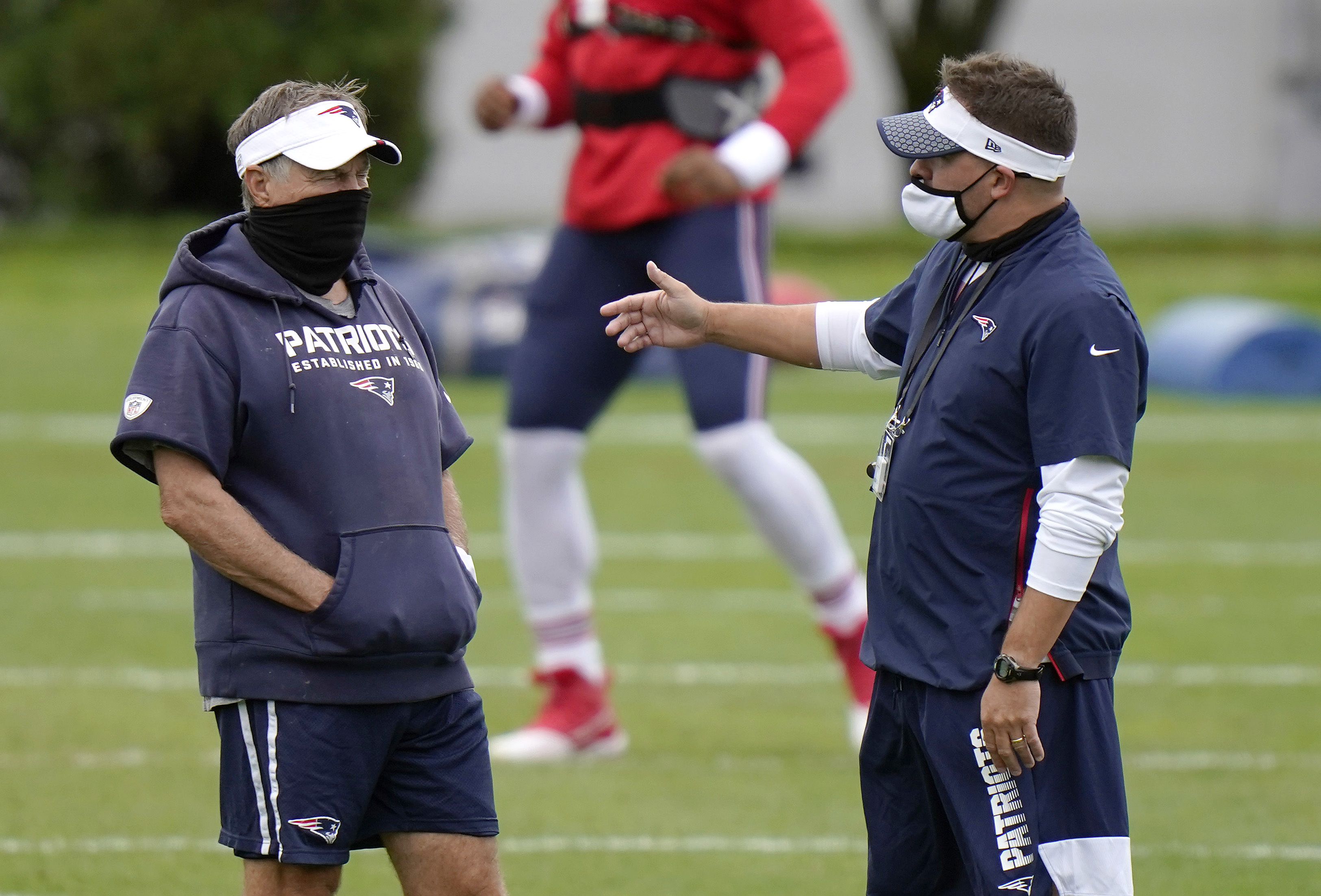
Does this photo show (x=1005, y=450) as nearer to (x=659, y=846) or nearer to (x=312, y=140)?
(x=312, y=140)

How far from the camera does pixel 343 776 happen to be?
3.57m

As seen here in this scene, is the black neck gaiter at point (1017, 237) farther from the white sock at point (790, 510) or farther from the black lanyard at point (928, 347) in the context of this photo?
the white sock at point (790, 510)

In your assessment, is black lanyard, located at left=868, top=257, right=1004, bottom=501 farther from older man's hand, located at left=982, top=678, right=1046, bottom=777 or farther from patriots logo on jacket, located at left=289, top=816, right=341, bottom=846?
patriots logo on jacket, located at left=289, top=816, right=341, bottom=846

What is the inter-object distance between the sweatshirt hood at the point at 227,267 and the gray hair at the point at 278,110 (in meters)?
0.07

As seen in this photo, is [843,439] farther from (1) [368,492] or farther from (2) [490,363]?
(1) [368,492]

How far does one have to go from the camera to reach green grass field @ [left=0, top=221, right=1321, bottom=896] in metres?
5.21

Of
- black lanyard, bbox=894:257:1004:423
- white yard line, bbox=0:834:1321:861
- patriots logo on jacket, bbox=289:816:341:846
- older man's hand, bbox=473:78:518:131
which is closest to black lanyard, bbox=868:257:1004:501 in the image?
black lanyard, bbox=894:257:1004:423

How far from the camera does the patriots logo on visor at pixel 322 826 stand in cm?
350

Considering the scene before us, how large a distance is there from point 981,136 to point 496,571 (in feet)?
21.0

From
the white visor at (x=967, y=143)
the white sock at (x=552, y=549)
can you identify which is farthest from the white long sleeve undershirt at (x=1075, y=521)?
the white sock at (x=552, y=549)

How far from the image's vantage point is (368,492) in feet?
11.9

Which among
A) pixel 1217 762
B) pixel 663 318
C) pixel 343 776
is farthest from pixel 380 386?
pixel 1217 762

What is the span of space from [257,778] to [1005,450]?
1.52m

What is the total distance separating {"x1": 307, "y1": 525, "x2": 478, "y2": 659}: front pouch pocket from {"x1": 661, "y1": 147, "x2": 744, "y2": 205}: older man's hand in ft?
7.89
